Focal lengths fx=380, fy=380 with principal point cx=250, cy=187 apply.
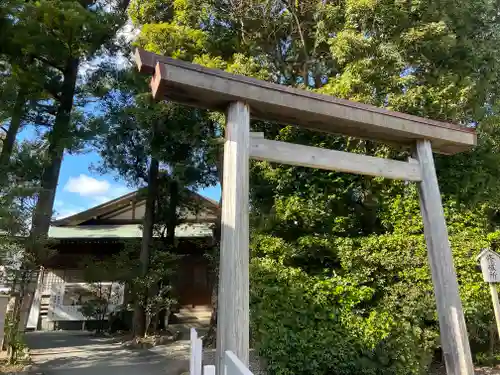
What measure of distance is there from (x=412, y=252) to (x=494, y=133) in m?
3.17

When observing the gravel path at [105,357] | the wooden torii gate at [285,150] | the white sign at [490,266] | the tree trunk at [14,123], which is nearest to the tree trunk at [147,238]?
the gravel path at [105,357]

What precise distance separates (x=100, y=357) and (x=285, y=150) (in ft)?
21.0

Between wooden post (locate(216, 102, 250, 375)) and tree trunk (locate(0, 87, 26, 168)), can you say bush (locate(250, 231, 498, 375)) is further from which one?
tree trunk (locate(0, 87, 26, 168))

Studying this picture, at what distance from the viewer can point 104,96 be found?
1109 cm

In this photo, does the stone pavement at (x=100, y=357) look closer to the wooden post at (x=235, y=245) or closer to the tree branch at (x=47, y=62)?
the wooden post at (x=235, y=245)

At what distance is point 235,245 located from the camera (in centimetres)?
355

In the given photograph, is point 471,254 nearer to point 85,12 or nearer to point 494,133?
point 494,133

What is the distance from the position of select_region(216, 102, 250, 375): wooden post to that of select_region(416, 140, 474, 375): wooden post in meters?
2.57

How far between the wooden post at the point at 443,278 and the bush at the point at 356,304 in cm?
116

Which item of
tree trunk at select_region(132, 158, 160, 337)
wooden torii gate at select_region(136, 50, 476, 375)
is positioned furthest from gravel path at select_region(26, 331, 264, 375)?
wooden torii gate at select_region(136, 50, 476, 375)

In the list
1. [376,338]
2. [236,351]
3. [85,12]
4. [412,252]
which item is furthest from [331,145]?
[85,12]

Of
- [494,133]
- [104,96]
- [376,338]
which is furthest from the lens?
[104,96]

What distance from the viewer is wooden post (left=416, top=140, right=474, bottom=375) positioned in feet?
14.5

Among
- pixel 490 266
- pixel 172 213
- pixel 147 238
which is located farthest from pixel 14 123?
pixel 490 266
